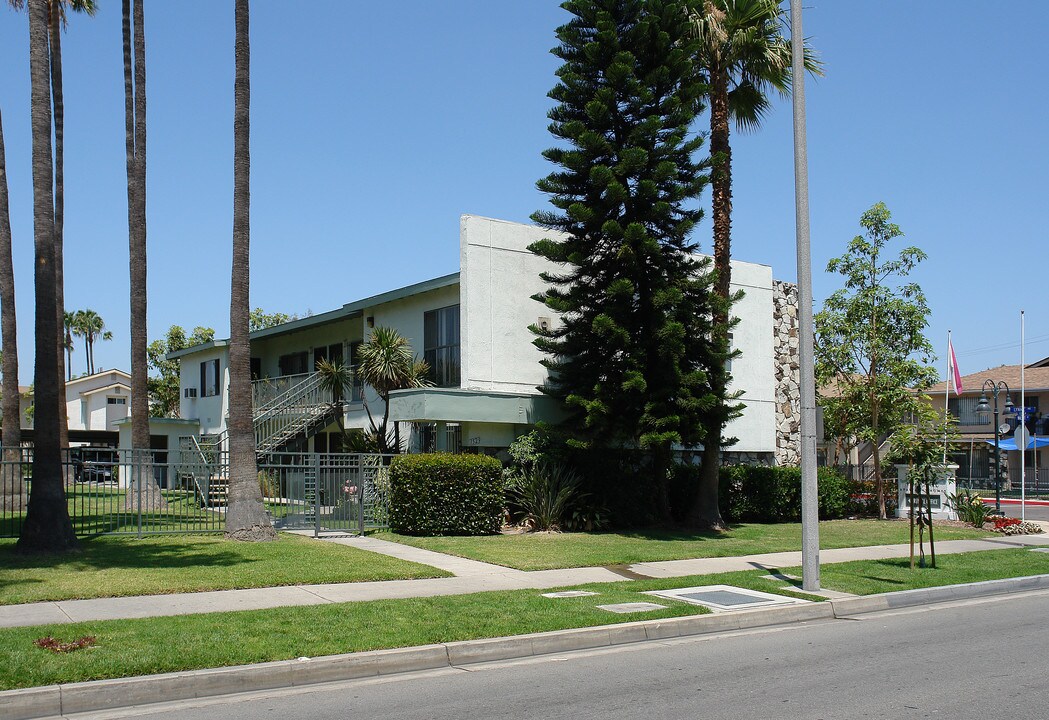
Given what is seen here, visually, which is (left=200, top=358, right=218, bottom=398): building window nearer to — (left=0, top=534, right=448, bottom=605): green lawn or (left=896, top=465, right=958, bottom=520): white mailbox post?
(left=0, top=534, right=448, bottom=605): green lawn

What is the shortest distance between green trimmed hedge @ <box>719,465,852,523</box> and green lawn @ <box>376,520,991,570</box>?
1.35 metres

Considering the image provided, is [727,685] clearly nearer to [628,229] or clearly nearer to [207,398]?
[628,229]

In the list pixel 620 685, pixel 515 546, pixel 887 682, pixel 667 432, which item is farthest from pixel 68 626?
pixel 667 432

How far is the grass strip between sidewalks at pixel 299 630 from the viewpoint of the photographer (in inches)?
313

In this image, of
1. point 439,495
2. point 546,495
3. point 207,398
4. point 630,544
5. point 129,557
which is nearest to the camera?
point 129,557

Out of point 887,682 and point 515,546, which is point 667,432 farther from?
point 887,682

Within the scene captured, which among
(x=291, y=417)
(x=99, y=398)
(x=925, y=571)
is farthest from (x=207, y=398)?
(x=99, y=398)

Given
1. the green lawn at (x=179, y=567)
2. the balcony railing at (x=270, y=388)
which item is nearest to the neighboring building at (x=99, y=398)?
the balcony railing at (x=270, y=388)

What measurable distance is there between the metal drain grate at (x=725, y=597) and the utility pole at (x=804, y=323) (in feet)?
2.69

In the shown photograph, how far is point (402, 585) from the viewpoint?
1307 cm

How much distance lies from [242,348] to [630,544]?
8376 mm

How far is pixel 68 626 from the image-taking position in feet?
30.9

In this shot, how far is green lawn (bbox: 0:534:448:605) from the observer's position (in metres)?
12.0

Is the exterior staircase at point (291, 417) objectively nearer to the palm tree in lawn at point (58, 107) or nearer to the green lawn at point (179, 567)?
the palm tree in lawn at point (58, 107)
